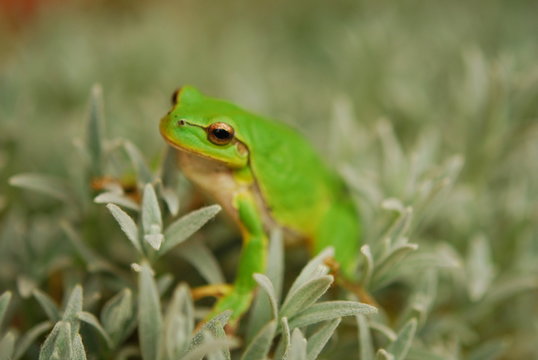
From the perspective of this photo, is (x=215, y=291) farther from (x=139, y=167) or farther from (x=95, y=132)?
(x=95, y=132)

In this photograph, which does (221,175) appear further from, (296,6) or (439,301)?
(296,6)

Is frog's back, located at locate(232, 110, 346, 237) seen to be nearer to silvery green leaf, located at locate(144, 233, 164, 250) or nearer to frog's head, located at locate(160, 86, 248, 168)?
frog's head, located at locate(160, 86, 248, 168)

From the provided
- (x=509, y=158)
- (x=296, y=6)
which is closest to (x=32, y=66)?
(x=296, y=6)

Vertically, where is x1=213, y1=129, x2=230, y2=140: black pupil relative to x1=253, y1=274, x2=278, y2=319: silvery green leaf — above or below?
above

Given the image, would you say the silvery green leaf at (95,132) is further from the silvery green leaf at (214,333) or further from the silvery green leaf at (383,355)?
the silvery green leaf at (383,355)

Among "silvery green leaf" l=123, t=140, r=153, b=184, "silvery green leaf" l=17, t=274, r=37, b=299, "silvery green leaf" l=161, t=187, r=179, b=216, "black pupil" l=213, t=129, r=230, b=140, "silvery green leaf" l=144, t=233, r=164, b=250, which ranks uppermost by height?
"black pupil" l=213, t=129, r=230, b=140

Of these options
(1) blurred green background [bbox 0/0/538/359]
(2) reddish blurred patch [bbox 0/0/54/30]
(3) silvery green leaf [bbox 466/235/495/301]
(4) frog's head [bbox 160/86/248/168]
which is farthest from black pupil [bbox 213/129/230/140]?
(2) reddish blurred patch [bbox 0/0/54/30]

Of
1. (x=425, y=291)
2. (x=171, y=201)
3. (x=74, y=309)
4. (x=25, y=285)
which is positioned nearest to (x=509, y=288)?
(x=425, y=291)

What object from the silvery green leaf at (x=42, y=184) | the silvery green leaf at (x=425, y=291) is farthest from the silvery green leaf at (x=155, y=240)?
the silvery green leaf at (x=425, y=291)
